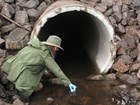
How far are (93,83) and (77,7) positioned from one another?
1630 millimetres

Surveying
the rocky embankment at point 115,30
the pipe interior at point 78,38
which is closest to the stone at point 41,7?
the rocky embankment at point 115,30

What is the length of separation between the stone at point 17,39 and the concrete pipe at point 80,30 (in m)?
0.24

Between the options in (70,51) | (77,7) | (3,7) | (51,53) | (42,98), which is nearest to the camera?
(51,53)

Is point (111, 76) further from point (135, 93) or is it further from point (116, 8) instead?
point (116, 8)

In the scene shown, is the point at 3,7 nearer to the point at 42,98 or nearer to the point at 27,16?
the point at 27,16

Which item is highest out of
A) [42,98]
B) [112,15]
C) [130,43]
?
[112,15]

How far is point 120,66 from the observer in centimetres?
795

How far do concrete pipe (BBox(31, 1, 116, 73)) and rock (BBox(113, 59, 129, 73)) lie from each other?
0.42 feet

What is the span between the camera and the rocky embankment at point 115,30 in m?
7.53

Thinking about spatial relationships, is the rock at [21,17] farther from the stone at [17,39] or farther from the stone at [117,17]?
the stone at [117,17]

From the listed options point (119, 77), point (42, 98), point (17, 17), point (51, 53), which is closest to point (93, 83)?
point (119, 77)

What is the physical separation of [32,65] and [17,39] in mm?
1433

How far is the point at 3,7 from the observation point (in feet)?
26.9

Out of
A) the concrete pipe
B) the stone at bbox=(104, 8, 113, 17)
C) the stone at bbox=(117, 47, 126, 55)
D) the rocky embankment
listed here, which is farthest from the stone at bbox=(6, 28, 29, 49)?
the stone at bbox=(117, 47, 126, 55)
